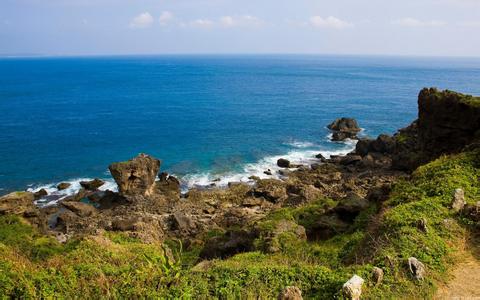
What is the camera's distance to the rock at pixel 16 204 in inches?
1478

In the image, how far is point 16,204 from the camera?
3841cm

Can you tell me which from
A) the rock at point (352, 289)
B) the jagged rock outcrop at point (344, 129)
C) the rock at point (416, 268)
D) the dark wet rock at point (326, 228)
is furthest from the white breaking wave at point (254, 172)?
the rock at point (352, 289)

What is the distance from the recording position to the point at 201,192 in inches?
2024

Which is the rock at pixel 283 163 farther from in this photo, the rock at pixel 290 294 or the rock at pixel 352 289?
the rock at pixel 290 294

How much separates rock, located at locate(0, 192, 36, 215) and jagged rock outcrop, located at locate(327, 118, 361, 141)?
57.1 m

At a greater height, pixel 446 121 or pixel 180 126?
pixel 446 121

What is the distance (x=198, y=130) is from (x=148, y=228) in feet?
169

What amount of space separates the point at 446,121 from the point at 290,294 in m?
35.8

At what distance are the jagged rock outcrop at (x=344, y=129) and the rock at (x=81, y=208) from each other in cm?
5026

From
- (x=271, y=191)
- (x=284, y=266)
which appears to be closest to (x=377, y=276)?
(x=284, y=266)

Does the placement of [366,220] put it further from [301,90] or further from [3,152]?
[301,90]

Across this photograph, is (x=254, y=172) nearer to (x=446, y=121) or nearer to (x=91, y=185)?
(x=91, y=185)

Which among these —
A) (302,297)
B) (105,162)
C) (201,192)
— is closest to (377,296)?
(302,297)

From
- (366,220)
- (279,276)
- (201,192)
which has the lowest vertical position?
(201,192)
